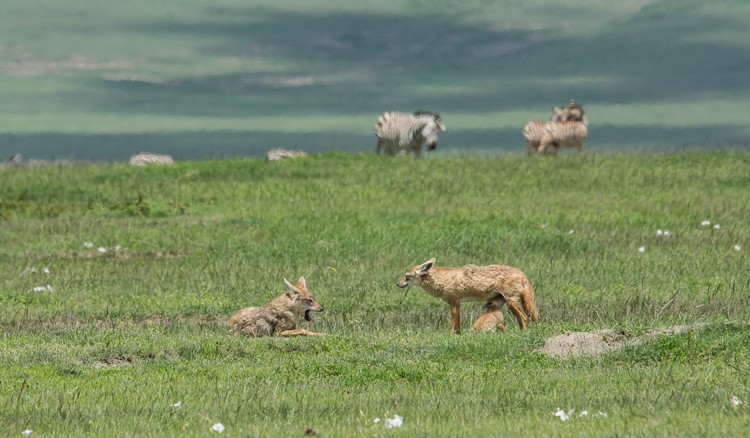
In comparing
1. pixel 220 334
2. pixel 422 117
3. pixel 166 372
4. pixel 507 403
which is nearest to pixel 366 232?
pixel 220 334

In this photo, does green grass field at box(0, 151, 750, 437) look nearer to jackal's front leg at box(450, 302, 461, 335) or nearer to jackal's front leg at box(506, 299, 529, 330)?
jackal's front leg at box(450, 302, 461, 335)

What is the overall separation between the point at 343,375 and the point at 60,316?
22.6 ft

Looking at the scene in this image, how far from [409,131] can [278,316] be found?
106ft

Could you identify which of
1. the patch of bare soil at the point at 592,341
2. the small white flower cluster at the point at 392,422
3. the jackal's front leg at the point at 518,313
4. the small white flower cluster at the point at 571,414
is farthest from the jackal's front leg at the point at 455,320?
the small white flower cluster at the point at 392,422

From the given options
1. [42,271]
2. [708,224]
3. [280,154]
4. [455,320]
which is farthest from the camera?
[280,154]

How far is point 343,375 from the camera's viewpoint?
1200 centimetres

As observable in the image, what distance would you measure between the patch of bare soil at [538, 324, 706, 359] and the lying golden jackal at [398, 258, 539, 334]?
1.38 meters

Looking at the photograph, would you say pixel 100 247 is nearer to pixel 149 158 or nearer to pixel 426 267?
pixel 426 267

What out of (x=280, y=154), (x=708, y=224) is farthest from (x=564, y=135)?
(x=708, y=224)

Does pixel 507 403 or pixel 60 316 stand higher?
pixel 507 403

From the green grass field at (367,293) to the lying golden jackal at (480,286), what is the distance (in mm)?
513

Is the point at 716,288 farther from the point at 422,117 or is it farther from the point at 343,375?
the point at 422,117

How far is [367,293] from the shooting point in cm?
1878

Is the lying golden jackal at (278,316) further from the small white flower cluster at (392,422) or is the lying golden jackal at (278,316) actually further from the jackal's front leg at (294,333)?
the small white flower cluster at (392,422)
